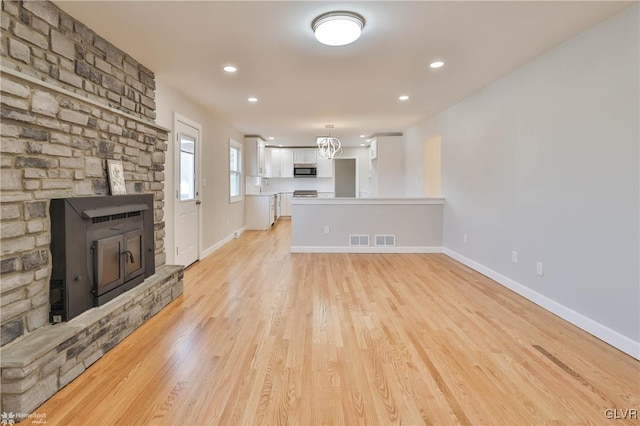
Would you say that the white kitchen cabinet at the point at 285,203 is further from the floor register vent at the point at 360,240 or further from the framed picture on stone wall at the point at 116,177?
the framed picture on stone wall at the point at 116,177

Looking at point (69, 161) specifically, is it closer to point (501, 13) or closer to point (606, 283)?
point (501, 13)

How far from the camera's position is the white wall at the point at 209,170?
12.6 feet

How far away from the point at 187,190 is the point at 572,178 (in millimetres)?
4357

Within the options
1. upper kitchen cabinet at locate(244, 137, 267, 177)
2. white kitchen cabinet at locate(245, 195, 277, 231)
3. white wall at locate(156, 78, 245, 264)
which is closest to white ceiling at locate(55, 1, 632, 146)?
white wall at locate(156, 78, 245, 264)

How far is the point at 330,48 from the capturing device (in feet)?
9.21

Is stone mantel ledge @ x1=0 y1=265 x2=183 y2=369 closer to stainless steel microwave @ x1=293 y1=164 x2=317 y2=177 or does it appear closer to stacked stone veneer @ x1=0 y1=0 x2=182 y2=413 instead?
stacked stone veneer @ x1=0 y1=0 x2=182 y2=413

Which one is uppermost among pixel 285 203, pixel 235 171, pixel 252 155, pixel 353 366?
pixel 252 155

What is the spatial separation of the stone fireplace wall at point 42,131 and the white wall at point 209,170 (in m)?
1.03

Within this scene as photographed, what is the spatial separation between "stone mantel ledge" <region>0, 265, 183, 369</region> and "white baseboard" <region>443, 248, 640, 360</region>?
3.50 meters

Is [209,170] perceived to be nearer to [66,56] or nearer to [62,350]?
[66,56]

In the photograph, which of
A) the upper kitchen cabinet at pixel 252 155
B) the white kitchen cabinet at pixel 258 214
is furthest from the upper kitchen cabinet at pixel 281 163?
the white kitchen cabinet at pixel 258 214

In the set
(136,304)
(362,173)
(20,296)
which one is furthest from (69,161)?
(362,173)

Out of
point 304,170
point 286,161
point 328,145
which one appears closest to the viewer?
point 328,145

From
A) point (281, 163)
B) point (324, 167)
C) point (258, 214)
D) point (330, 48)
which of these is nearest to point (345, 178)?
point (324, 167)
